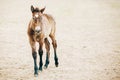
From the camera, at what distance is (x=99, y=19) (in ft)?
61.9

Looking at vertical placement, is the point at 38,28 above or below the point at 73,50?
above

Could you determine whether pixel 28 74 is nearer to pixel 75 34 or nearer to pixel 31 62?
pixel 31 62

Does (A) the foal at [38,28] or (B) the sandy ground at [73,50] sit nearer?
A: (A) the foal at [38,28]

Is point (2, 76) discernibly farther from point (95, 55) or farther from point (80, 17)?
point (80, 17)

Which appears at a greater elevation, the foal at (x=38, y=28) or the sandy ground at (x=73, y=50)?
the foal at (x=38, y=28)

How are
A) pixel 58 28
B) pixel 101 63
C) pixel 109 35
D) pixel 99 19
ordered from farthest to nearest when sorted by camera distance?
pixel 99 19 → pixel 58 28 → pixel 109 35 → pixel 101 63

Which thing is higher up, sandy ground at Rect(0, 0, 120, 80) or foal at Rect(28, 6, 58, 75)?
foal at Rect(28, 6, 58, 75)

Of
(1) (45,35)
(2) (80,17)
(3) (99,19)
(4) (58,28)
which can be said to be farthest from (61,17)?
(1) (45,35)

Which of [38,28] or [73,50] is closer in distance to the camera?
[38,28]

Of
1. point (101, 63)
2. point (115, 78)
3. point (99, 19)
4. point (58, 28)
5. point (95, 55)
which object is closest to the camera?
point (115, 78)

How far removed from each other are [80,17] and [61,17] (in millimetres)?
1264

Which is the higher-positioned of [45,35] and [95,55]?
[45,35]

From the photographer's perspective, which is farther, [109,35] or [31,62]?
[109,35]

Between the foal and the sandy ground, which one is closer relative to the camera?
the foal
